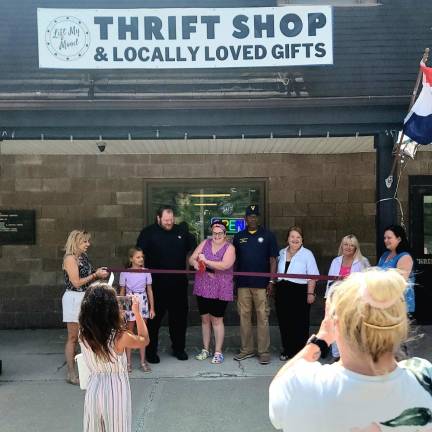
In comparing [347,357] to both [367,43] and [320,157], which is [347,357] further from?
[320,157]

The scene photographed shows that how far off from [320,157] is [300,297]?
8.16 feet

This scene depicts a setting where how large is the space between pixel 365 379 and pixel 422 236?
6.29 metres

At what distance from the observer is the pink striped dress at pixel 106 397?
284cm

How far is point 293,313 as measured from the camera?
584 centimetres

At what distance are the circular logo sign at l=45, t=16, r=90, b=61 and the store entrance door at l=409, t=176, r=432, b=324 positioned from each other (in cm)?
477

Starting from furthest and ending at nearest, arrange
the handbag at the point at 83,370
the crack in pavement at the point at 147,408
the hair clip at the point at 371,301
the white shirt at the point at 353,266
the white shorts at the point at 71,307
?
the white shirt at the point at 353,266 < the white shorts at the point at 71,307 < the crack in pavement at the point at 147,408 < the handbag at the point at 83,370 < the hair clip at the point at 371,301

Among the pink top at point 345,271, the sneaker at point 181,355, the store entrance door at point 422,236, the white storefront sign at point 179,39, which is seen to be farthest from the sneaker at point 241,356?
the white storefront sign at point 179,39

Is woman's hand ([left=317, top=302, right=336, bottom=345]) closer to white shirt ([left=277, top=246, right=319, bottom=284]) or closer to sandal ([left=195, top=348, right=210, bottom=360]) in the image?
Answer: white shirt ([left=277, top=246, right=319, bottom=284])

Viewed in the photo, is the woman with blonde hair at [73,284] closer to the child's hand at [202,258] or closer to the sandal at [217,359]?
the child's hand at [202,258]

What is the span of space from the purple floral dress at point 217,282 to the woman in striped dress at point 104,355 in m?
2.82

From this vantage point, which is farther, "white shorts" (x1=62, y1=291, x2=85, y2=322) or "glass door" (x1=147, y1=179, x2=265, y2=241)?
"glass door" (x1=147, y1=179, x2=265, y2=241)

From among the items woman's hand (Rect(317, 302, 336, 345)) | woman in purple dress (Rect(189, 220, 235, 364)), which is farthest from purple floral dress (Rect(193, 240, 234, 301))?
woman's hand (Rect(317, 302, 336, 345))

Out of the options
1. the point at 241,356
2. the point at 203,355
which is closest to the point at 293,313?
the point at 241,356

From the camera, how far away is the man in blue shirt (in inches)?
227
